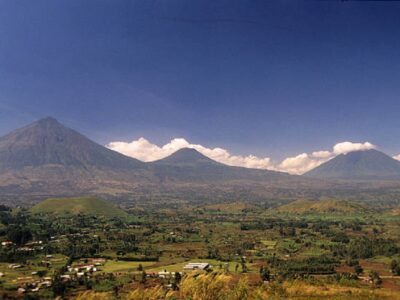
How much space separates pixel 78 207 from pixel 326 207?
74392mm

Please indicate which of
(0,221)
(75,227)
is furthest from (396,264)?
(0,221)

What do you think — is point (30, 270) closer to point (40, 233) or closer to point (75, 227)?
point (40, 233)

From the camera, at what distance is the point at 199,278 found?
241 inches

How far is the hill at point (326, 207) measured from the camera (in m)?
111

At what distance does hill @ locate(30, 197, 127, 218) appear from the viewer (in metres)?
101

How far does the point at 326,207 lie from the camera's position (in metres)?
116

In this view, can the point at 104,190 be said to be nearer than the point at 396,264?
No

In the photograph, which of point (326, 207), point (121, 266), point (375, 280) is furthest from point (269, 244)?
point (326, 207)

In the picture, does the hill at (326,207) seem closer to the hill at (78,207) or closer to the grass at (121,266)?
the hill at (78,207)

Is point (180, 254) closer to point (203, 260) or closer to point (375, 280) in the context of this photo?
point (203, 260)

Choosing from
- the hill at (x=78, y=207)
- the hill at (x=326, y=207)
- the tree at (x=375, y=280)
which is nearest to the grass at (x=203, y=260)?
the tree at (x=375, y=280)

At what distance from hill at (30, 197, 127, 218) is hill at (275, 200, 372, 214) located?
54.0 meters

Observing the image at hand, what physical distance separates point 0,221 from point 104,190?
12832 centimetres

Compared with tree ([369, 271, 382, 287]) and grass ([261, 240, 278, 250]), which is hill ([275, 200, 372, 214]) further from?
tree ([369, 271, 382, 287])
